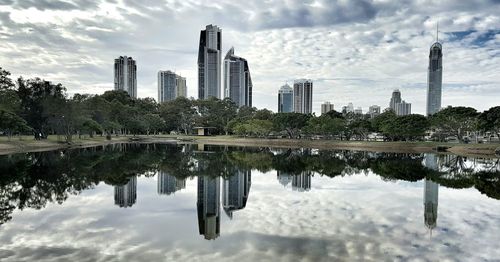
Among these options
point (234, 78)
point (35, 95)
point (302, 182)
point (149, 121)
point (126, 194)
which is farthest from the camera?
point (234, 78)

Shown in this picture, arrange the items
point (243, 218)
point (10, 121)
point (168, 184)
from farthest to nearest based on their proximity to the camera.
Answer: point (10, 121)
point (168, 184)
point (243, 218)

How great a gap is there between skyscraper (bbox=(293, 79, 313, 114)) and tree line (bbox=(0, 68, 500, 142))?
315ft

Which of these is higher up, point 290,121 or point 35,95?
point 35,95

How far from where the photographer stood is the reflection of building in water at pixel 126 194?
14234 mm

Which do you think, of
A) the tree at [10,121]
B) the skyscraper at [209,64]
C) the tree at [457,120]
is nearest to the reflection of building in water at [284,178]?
the tree at [10,121]

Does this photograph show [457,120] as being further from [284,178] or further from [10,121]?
[10,121]

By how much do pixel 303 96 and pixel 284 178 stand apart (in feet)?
550

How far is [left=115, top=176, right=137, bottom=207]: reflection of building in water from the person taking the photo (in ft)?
46.7

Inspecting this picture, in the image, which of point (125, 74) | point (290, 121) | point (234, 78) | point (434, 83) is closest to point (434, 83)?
point (434, 83)

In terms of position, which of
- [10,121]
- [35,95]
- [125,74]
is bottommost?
[10,121]

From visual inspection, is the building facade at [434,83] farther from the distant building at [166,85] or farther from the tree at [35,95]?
the tree at [35,95]

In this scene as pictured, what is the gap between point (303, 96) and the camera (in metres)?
186

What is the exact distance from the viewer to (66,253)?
8281 mm

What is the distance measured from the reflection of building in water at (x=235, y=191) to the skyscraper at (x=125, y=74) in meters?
167
